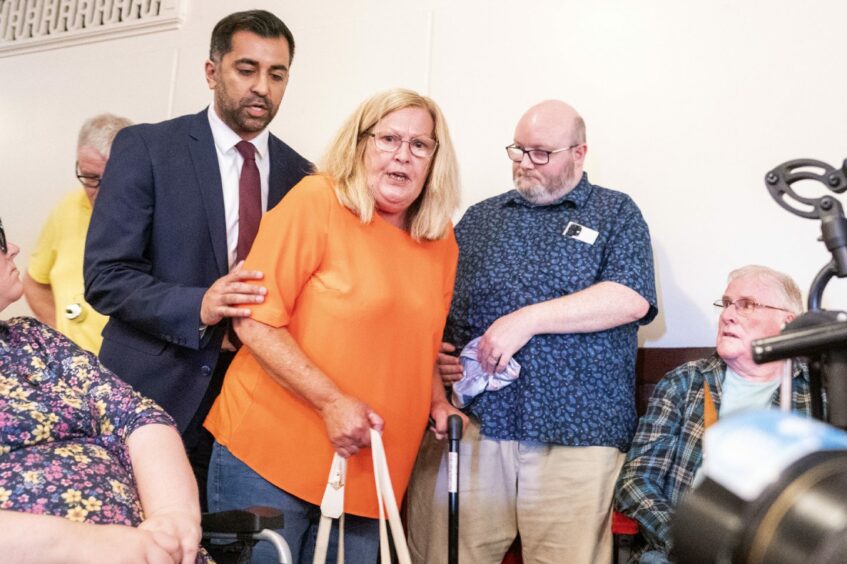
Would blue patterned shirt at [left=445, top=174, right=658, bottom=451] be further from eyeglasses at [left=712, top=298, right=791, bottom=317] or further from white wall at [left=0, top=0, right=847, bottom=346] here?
white wall at [left=0, top=0, right=847, bottom=346]

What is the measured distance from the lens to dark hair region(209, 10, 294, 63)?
2.60 m

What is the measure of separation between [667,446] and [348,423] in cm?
101

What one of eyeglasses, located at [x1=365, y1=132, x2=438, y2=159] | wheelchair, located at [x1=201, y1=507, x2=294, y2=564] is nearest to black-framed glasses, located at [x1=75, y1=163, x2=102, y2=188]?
eyeglasses, located at [x1=365, y1=132, x2=438, y2=159]

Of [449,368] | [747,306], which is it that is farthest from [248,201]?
[747,306]

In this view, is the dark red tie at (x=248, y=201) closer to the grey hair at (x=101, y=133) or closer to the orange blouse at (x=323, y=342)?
the orange blouse at (x=323, y=342)

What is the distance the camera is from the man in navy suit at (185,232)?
226 cm

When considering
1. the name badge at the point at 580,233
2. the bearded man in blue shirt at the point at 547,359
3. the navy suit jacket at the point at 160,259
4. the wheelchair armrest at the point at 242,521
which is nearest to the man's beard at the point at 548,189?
the bearded man in blue shirt at the point at 547,359

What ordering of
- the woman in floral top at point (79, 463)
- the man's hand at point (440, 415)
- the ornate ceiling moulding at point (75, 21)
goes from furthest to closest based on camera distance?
the ornate ceiling moulding at point (75, 21) → the man's hand at point (440, 415) → the woman in floral top at point (79, 463)

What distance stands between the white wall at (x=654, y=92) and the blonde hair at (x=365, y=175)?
115 centimetres

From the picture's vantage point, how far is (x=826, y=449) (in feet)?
2.56

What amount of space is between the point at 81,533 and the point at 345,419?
0.66m

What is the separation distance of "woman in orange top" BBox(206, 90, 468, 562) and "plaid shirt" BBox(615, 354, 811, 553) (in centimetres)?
64

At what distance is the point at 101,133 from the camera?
3523 millimetres

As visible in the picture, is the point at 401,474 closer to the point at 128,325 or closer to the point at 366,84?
the point at 128,325
